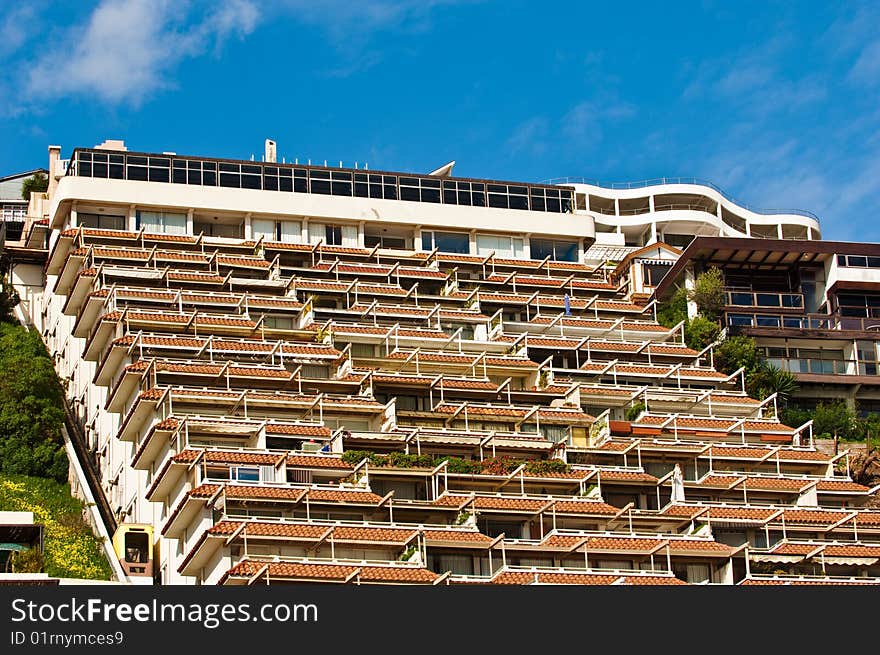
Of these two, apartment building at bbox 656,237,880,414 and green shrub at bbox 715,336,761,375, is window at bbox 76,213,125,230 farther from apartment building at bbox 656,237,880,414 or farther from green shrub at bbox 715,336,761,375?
green shrub at bbox 715,336,761,375

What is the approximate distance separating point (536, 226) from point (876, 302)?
76.0 feet

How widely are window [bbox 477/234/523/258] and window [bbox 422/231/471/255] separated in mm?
918

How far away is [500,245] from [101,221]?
2670cm

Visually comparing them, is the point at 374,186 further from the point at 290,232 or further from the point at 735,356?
the point at 735,356

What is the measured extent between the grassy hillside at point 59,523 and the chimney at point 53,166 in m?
40.1

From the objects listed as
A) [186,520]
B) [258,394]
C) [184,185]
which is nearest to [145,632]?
[186,520]

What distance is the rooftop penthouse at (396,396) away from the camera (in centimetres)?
9450

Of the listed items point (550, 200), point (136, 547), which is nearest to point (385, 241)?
point (550, 200)

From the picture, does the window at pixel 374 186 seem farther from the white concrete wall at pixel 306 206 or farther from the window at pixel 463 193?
the window at pixel 463 193

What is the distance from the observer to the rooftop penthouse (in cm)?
9450

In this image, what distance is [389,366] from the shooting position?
11225 centimetres

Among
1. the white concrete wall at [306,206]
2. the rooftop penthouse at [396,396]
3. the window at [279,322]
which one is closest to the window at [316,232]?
the rooftop penthouse at [396,396]

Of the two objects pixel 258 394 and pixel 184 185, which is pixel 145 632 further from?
pixel 184 185

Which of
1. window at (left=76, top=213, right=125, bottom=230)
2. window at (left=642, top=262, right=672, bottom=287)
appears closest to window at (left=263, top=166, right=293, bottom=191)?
window at (left=76, top=213, right=125, bottom=230)
